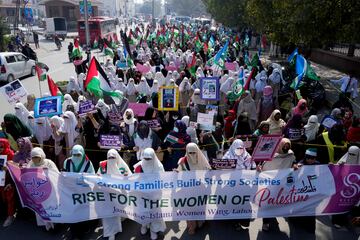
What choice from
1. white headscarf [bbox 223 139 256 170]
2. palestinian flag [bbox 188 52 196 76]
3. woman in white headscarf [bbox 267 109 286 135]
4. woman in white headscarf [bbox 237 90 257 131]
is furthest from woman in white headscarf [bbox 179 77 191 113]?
white headscarf [bbox 223 139 256 170]

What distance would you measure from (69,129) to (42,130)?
61 cm

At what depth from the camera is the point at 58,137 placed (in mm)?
6320

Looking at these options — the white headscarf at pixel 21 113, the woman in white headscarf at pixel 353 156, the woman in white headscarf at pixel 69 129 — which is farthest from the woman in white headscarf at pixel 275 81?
the white headscarf at pixel 21 113

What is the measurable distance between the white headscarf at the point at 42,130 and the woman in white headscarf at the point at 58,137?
0.20 m

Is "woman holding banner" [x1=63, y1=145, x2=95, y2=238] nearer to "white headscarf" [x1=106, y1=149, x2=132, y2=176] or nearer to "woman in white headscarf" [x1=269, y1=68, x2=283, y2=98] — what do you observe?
"white headscarf" [x1=106, y1=149, x2=132, y2=176]

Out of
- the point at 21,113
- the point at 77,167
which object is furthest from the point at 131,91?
the point at 77,167

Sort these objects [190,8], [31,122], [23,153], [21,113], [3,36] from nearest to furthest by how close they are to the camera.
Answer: [23,153]
[31,122]
[21,113]
[3,36]
[190,8]

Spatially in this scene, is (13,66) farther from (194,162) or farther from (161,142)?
(194,162)

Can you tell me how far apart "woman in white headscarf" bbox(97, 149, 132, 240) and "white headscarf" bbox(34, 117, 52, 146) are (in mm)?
2276

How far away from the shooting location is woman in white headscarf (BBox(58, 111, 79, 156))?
6.34 m

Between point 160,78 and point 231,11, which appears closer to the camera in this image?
point 160,78

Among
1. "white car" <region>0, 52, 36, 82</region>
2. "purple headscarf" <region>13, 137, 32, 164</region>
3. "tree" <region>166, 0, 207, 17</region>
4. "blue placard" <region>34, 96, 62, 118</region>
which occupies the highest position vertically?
"tree" <region>166, 0, 207, 17</region>

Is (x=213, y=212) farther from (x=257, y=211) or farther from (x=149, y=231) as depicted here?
(x=149, y=231)

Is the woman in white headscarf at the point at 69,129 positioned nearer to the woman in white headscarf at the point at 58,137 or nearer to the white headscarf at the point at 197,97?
the woman in white headscarf at the point at 58,137
